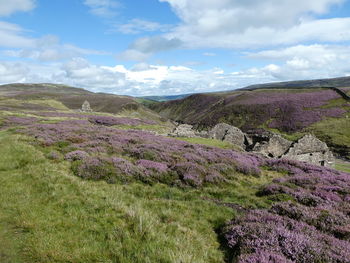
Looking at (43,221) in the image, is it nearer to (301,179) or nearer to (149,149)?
(149,149)

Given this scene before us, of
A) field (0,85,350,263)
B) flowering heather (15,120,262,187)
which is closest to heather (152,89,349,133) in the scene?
flowering heather (15,120,262,187)

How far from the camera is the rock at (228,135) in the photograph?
143 ft

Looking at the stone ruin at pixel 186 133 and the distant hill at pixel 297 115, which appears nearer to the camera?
the stone ruin at pixel 186 133

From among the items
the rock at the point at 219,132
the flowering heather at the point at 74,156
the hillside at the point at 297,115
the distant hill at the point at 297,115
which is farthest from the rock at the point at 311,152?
the flowering heather at the point at 74,156

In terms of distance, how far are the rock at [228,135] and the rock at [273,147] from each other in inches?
228

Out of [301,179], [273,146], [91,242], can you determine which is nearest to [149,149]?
[301,179]

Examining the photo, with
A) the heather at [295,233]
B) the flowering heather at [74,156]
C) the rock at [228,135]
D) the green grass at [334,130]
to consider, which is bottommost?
the green grass at [334,130]

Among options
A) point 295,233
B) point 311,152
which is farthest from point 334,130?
point 295,233

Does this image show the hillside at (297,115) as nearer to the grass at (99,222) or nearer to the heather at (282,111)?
the heather at (282,111)

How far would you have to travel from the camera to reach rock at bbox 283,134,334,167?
35.1 metres

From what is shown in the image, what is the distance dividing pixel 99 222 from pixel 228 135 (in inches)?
1490

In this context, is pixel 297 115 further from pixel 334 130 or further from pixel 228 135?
pixel 228 135

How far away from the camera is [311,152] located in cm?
3641

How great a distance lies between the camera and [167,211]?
1010 cm
